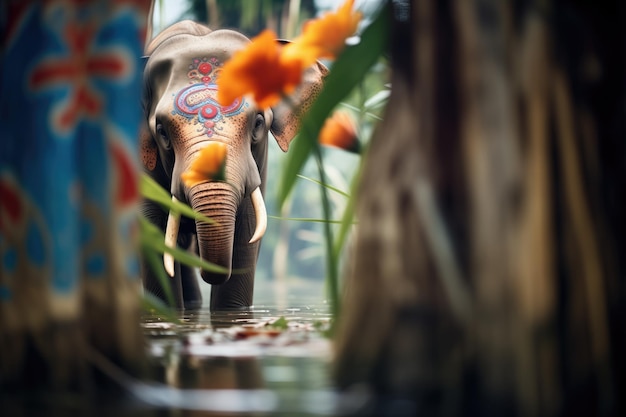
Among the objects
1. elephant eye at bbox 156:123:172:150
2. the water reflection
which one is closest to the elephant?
elephant eye at bbox 156:123:172:150

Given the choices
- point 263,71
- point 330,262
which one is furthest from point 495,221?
point 330,262

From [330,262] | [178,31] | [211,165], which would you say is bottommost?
[330,262]

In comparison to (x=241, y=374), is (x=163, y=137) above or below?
above

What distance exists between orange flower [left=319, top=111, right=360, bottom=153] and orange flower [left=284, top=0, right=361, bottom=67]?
164 mm

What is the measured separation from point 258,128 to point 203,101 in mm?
251

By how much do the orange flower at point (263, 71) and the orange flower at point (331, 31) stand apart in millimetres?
135

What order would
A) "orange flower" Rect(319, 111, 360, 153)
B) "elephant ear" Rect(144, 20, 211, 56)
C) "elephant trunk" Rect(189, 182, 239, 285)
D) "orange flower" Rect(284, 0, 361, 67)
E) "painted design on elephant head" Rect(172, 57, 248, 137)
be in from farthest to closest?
"elephant ear" Rect(144, 20, 211, 56), "painted design on elephant head" Rect(172, 57, 248, 137), "elephant trunk" Rect(189, 182, 239, 285), "orange flower" Rect(319, 111, 360, 153), "orange flower" Rect(284, 0, 361, 67)

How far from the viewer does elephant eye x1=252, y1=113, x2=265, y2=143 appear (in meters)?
3.11

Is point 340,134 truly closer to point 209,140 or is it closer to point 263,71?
point 263,71

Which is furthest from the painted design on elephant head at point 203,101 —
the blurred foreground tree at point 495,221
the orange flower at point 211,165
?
the blurred foreground tree at point 495,221

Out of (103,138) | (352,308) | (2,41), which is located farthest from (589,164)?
(2,41)

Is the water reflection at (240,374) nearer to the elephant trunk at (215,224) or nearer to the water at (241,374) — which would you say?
the water at (241,374)

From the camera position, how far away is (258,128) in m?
3.13

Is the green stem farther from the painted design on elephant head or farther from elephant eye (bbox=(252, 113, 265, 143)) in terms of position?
elephant eye (bbox=(252, 113, 265, 143))
